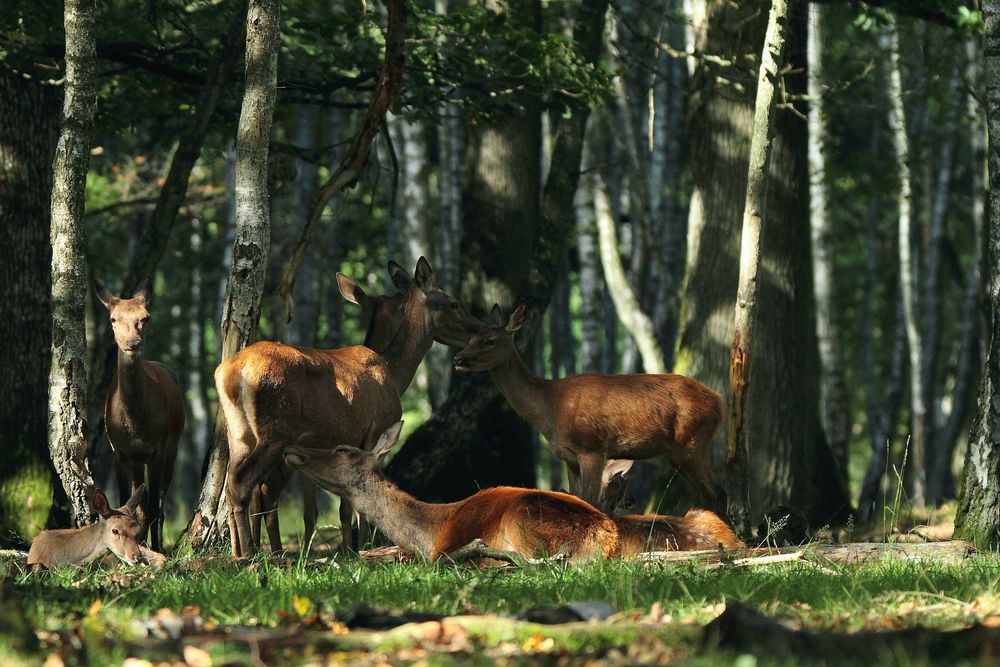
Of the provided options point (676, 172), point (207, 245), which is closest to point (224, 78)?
point (676, 172)

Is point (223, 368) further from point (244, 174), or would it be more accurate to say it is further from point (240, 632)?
point (240, 632)

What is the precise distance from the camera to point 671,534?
8.62m

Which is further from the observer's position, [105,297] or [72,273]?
[105,297]

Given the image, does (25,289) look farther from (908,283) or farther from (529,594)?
(908,283)

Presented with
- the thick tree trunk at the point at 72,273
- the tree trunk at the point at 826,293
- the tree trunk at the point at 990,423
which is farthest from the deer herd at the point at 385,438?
the tree trunk at the point at 826,293

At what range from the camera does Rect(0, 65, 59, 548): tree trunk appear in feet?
36.6

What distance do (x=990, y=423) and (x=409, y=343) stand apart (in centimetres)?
464

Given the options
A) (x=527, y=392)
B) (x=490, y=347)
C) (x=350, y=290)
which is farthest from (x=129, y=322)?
(x=527, y=392)

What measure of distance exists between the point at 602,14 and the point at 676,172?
850cm

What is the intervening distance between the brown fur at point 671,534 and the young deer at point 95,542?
310 cm

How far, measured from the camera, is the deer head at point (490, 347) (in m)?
11.6

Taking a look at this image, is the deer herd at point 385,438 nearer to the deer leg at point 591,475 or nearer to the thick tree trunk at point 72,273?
the deer leg at point 591,475

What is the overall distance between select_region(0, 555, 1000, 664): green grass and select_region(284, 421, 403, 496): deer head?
1.14 metres

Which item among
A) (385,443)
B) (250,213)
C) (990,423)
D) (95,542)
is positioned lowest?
(95,542)
